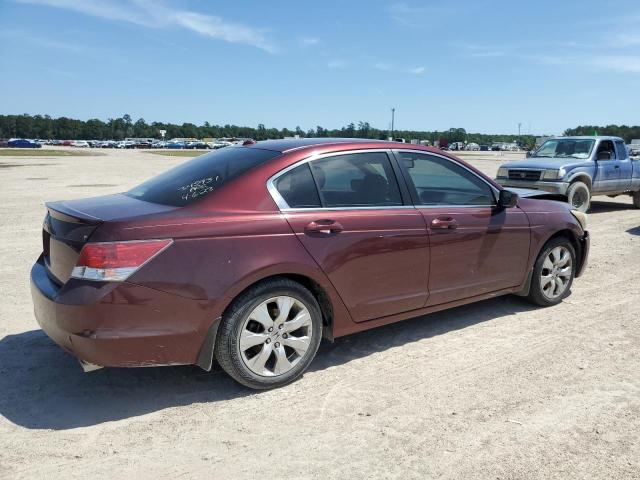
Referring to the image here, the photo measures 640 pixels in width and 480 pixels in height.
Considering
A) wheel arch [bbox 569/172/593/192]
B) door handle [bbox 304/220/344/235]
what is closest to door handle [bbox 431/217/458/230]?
door handle [bbox 304/220/344/235]

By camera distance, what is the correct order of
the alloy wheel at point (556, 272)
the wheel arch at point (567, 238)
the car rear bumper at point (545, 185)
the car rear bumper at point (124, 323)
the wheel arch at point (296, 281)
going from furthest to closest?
1. the car rear bumper at point (545, 185)
2. the alloy wheel at point (556, 272)
3. the wheel arch at point (567, 238)
4. the wheel arch at point (296, 281)
5. the car rear bumper at point (124, 323)

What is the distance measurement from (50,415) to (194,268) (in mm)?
1276

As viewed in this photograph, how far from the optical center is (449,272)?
4.46 m

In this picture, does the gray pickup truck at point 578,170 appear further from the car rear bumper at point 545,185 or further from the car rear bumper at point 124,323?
the car rear bumper at point 124,323

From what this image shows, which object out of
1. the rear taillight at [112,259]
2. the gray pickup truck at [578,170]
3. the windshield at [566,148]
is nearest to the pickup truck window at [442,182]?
the rear taillight at [112,259]

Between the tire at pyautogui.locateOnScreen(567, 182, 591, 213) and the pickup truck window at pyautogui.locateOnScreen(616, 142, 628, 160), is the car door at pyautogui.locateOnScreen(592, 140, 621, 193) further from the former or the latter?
the tire at pyautogui.locateOnScreen(567, 182, 591, 213)

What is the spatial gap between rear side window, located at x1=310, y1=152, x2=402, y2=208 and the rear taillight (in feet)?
4.32

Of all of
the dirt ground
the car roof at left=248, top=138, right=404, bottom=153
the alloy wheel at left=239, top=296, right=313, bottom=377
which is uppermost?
the car roof at left=248, top=138, right=404, bottom=153

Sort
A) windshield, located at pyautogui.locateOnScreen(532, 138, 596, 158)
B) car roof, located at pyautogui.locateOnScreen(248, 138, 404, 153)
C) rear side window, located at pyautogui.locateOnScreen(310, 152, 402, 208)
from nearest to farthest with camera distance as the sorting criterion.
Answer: rear side window, located at pyautogui.locateOnScreen(310, 152, 402, 208) → car roof, located at pyautogui.locateOnScreen(248, 138, 404, 153) → windshield, located at pyautogui.locateOnScreen(532, 138, 596, 158)

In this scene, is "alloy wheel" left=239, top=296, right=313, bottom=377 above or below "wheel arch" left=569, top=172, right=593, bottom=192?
below

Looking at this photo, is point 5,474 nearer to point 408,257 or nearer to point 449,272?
point 408,257

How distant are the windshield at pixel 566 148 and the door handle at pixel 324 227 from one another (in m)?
10.7

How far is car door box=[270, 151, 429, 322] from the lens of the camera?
374 centimetres

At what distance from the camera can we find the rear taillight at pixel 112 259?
3.10 meters
